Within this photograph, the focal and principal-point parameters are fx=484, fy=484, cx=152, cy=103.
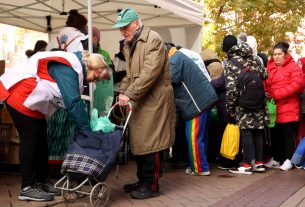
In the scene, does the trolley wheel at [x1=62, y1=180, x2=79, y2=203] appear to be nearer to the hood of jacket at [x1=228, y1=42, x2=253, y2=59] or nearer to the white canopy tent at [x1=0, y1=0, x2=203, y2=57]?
the hood of jacket at [x1=228, y1=42, x2=253, y2=59]

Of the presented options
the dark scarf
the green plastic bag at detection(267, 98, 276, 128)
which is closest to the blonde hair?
the dark scarf

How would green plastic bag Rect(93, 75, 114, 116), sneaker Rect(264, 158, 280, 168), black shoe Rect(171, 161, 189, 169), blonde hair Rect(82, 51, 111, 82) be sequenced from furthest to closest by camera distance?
sneaker Rect(264, 158, 280, 168), black shoe Rect(171, 161, 189, 169), green plastic bag Rect(93, 75, 114, 116), blonde hair Rect(82, 51, 111, 82)

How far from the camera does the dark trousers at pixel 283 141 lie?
7000mm

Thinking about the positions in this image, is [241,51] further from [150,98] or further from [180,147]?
[150,98]

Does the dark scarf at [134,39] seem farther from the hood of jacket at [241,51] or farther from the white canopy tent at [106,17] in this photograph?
the white canopy tent at [106,17]

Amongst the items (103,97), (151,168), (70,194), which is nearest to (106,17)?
(103,97)

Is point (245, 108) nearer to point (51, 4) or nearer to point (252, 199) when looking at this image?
point (252, 199)

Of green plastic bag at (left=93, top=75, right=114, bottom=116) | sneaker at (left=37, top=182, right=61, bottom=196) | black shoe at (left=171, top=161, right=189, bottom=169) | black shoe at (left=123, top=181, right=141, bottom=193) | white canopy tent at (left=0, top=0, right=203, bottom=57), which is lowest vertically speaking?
black shoe at (left=171, top=161, right=189, bottom=169)

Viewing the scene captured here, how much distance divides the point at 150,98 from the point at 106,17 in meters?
4.52

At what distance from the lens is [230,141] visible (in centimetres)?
661

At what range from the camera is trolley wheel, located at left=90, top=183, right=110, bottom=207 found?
4.39 meters

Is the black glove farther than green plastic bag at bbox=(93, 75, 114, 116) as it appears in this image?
Yes

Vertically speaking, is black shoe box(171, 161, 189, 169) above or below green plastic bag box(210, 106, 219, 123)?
below

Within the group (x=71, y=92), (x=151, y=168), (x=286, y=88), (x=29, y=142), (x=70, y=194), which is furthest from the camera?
(x=286, y=88)
